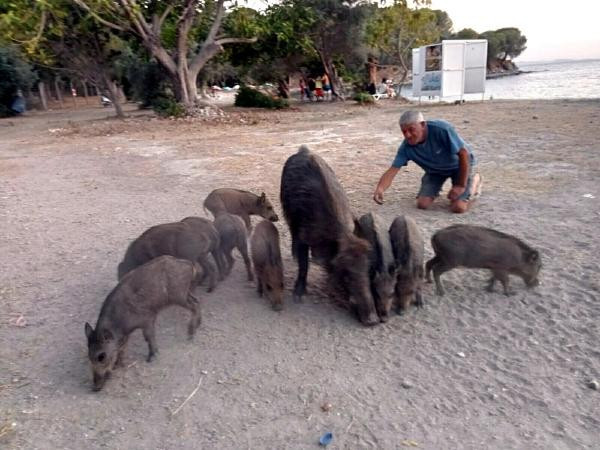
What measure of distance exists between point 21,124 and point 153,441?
2377cm

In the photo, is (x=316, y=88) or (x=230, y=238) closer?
(x=230, y=238)

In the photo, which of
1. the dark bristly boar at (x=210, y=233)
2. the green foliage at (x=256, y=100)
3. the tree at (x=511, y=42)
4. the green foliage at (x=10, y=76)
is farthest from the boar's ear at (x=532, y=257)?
the tree at (x=511, y=42)

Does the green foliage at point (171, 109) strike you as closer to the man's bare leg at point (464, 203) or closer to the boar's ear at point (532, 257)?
the man's bare leg at point (464, 203)

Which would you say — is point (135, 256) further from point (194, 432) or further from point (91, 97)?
point (91, 97)

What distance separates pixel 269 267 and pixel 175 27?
58.2ft

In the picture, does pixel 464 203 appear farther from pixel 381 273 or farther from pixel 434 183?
pixel 381 273

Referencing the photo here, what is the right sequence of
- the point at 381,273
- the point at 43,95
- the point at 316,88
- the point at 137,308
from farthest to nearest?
1. the point at 43,95
2. the point at 316,88
3. the point at 381,273
4. the point at 137,308

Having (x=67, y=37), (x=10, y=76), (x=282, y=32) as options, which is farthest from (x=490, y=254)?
(x=10, y=76)

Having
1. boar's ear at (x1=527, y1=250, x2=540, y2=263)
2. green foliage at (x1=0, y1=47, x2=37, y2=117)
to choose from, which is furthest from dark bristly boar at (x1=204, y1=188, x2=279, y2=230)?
green foliage at (x1=0, y1=47, x2=37, y2=117)

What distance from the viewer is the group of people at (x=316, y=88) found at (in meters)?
32.6

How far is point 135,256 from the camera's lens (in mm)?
4594

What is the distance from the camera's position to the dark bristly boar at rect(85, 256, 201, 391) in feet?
11.2

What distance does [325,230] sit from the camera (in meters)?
4.20

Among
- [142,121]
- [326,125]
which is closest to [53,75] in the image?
[142,121]
